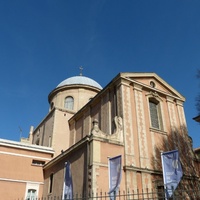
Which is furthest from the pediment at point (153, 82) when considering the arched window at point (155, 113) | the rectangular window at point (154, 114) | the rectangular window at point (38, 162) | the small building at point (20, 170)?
the rectangular window at point (38, 162)

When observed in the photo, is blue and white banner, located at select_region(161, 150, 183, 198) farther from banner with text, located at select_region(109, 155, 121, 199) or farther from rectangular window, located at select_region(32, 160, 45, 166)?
rectangular window, located at select_region(32, 160, 45, 166)

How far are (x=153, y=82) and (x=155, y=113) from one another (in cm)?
287

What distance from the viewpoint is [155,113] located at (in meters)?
19.1

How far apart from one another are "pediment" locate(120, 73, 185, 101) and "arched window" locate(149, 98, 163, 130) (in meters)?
1.08

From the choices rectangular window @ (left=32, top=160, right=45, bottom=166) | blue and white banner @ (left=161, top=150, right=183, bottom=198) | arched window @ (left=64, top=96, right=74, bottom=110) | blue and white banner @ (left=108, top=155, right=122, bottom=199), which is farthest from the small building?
blue and white banner @ (left=161, top=150, right=183, bottom=198)

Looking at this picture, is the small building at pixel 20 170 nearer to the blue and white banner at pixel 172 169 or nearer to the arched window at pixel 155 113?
the arched window at pixel 155 113

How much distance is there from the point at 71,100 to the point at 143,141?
13709 millimetres

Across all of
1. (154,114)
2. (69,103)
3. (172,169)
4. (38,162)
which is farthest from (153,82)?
(38,162)

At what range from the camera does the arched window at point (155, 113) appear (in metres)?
18.5

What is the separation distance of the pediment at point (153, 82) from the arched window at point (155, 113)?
108cm

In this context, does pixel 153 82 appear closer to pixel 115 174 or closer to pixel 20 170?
pixel 115 174

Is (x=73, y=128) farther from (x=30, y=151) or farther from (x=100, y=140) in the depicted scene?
(x=100, y=140)

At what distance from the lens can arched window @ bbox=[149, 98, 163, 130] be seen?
18.5 metres

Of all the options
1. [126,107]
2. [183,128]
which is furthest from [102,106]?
[183,128]
